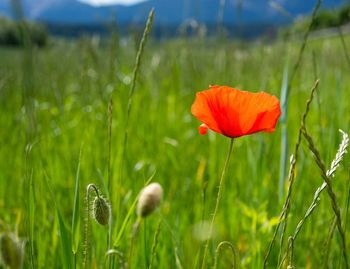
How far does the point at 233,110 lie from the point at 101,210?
22 centimetres

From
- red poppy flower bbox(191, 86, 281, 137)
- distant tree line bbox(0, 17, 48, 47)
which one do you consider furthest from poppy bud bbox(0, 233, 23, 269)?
distant tree line bbox(0, 17, 48, 47)

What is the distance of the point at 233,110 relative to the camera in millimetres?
728

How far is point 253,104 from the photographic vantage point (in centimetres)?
73

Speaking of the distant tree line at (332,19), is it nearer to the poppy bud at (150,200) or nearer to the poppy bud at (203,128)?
the poppy bud at (203,128)

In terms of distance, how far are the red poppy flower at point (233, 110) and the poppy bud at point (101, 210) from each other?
0.56 ft

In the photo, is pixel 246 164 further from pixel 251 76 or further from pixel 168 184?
pixel 251 76

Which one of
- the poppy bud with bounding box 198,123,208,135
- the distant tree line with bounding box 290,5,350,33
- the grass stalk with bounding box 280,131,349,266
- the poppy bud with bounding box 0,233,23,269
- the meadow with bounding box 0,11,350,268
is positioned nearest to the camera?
the poppy bud with bounding box 0,233,23,269

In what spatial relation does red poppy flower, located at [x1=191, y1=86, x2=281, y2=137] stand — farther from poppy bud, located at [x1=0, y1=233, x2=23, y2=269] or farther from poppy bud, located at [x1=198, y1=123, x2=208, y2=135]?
poppy bud, located at [x1=0, y1=233, x2=23, y2=269]

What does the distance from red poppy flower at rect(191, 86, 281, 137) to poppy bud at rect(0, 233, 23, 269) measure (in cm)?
32

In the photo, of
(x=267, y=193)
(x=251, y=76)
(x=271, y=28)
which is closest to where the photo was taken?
(x=267, y=193)

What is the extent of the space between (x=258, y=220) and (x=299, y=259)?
0.14m

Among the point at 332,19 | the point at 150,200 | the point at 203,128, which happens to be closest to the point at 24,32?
the point at 203,128

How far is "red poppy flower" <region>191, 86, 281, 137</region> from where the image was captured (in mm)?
721

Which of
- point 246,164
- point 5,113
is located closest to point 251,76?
point 5,113
